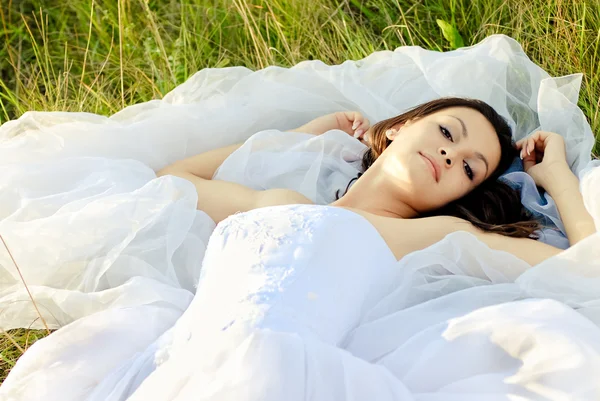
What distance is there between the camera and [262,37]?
5023mm

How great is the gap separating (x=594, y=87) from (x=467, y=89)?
29.2 inches

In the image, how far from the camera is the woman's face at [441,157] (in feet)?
10.7

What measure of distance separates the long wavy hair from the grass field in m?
0.73

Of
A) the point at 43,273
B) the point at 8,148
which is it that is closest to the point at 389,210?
the point at 43,273

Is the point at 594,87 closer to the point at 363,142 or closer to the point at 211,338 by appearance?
the point at 363,142

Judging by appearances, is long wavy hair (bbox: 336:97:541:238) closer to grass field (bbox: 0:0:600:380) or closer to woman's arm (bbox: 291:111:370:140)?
woman's arm (bbox: 291:111:370:140)

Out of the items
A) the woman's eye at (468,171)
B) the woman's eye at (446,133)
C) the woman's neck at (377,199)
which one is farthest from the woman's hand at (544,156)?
the woman's neck at (377,199)

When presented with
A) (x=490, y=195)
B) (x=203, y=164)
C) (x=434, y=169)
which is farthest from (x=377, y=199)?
(x=203, y=164)

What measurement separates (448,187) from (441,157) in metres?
0.13

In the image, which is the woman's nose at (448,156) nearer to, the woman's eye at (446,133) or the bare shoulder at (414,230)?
the woman's eye at (446,133)

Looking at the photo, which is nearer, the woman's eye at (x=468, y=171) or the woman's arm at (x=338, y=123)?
the woman's eye at (x=468, y=171)

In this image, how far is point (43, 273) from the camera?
308cm

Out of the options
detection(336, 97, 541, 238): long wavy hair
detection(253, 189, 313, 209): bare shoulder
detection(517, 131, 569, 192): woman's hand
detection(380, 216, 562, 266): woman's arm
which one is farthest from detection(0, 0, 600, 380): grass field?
detection(253, 189, 313, 209): bare shoulder

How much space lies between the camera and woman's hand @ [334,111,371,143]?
13.2ft
